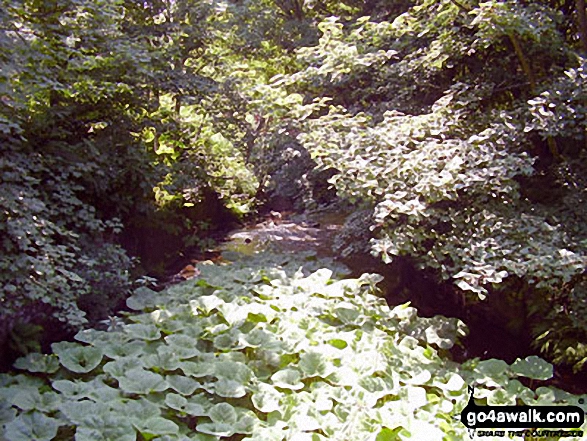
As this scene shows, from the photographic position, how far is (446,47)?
4.02m

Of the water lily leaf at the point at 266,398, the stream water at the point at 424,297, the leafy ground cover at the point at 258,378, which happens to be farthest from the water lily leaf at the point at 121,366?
the stream water at the point at 424,297

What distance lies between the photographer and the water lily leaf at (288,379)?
2.50m

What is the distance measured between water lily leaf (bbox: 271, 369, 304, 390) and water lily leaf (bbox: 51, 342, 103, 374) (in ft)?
3.21

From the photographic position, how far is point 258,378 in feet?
8.63

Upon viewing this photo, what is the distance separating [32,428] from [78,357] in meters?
0.62

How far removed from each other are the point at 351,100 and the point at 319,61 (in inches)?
25.9

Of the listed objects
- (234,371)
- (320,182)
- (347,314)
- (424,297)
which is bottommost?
(424,297)

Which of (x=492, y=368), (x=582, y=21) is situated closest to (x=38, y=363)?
(x=492, y=368)

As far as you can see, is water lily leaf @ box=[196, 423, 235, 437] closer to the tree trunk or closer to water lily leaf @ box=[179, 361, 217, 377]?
water lily leaf @ box=[179, 361, 217, 377]

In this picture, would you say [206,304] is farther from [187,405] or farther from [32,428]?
[32,428]

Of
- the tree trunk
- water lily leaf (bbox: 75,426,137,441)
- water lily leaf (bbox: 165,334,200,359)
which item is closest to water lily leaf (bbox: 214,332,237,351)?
water lily leaf (bbox: 165,334,200,359)

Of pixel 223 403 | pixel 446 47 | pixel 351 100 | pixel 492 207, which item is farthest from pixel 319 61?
pixel 223 403

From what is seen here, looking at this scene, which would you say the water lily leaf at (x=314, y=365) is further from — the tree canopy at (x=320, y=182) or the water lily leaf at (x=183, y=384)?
the water lily leaf at (x=183, y=384)

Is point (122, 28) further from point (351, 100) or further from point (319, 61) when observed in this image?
point (351, 100)
